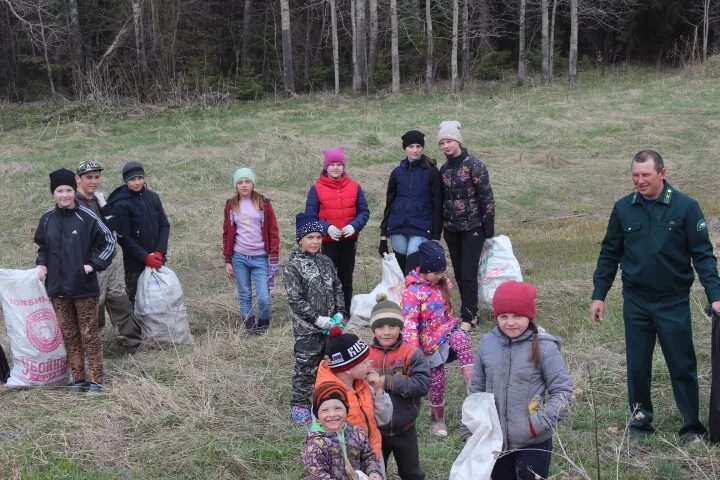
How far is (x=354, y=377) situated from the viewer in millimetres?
3643

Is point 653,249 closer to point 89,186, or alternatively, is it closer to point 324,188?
point 324,188

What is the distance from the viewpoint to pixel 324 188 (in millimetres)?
6930

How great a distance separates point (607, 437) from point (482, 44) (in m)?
33.3

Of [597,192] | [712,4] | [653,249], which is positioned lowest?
[597,192]

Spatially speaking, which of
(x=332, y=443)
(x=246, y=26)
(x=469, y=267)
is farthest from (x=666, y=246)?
(x=246, y=26)

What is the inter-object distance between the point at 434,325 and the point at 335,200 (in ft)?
7.47

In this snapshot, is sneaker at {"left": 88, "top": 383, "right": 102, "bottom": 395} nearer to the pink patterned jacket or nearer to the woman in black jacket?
the woman in black jacket

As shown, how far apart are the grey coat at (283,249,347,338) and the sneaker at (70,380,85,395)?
1.70 metres

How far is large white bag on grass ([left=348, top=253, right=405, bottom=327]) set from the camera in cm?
682

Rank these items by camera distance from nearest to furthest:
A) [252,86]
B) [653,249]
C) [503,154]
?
[653,249] < [503,154] < [252,86]

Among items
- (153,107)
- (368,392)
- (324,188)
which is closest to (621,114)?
(153,107)

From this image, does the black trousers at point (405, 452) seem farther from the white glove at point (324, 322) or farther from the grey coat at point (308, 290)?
the grey coat at point (308, 290)

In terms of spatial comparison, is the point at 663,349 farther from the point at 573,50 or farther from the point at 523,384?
the point at 573,50

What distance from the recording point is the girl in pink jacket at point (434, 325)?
4875 millimetres
